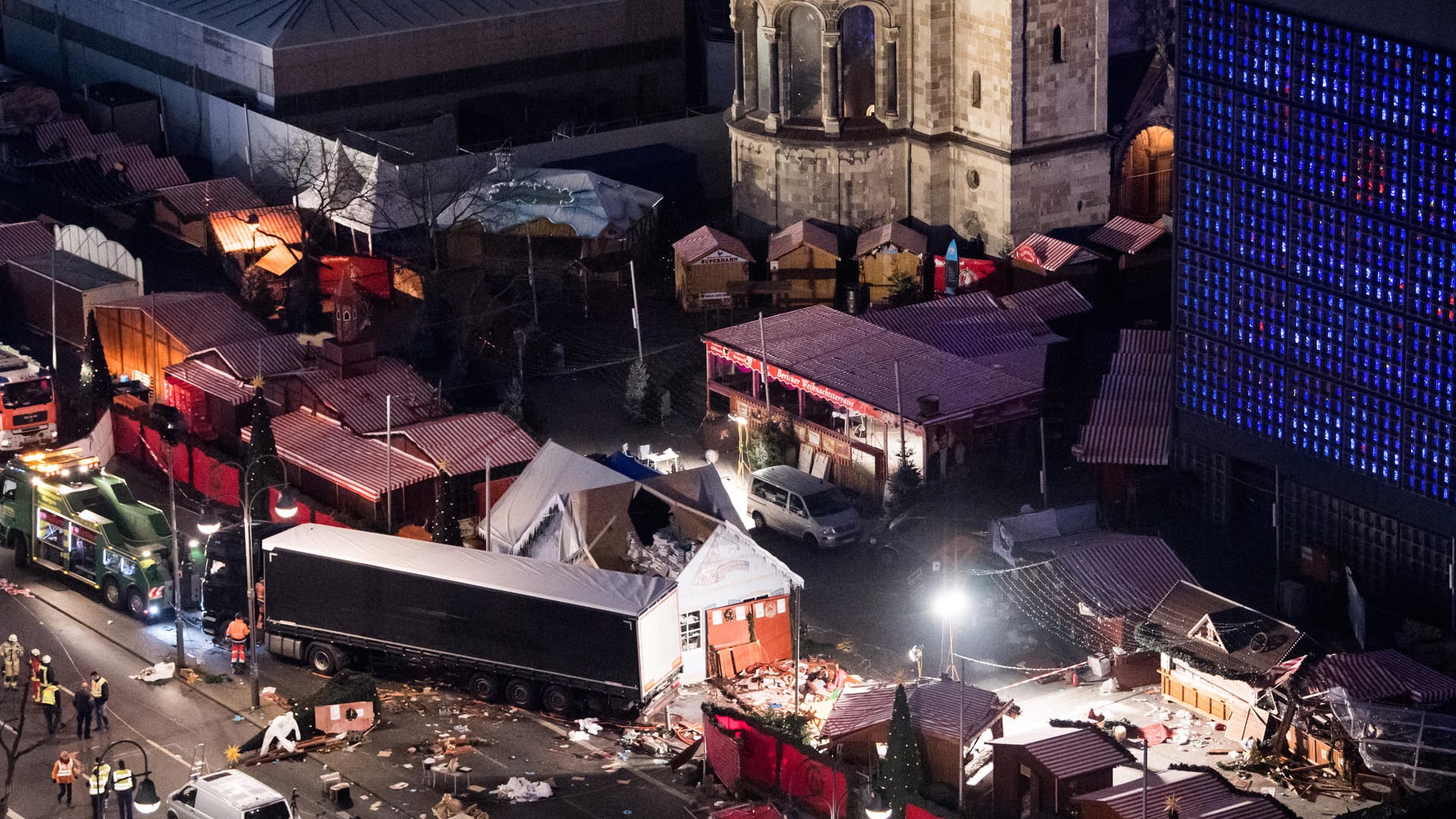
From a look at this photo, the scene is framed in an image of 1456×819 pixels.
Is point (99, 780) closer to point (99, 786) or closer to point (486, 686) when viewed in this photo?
point (99, 786)

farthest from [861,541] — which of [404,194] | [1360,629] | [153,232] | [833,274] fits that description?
[153,232]

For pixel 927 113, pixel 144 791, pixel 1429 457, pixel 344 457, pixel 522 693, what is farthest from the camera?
pixel 927 113

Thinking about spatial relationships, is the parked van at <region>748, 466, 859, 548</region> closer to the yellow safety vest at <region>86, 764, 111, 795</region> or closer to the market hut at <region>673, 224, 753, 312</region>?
the market hut at <region>673, 224, 753, 312</region>

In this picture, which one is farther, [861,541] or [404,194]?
[404,194]

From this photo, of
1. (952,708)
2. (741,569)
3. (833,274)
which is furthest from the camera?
(833,274)

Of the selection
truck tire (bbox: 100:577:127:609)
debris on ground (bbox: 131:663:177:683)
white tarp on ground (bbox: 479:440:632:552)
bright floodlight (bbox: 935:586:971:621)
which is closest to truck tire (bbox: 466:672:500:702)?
white tarp on ground (bbox: 479:440:632:552)

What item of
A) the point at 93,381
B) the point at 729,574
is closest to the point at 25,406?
the point at 93,381

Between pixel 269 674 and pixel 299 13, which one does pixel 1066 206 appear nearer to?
pixel 299 13
